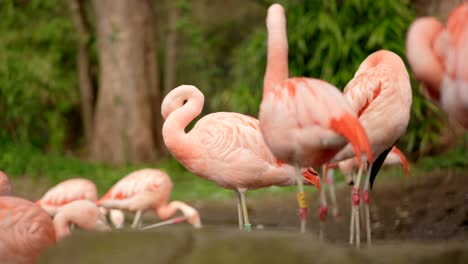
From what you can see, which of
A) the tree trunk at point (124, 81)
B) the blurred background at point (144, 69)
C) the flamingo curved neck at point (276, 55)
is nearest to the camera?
the flamingo curved neck at point (276, 55)

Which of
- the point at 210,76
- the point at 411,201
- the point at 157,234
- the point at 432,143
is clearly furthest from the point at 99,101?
the point at 157,234

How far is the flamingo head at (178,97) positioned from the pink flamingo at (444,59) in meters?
1.11

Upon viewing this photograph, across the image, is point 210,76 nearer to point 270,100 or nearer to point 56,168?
point 56,168

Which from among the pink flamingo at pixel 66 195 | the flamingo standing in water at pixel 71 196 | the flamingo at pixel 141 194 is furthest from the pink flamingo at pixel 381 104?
the pink flamingo at pixel 66 195

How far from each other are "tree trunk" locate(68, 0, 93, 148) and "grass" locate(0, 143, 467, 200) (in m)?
0.89

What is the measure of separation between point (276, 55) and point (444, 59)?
57 centimetres

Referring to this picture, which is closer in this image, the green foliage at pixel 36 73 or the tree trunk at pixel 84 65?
the green foliage at pixel 36 73

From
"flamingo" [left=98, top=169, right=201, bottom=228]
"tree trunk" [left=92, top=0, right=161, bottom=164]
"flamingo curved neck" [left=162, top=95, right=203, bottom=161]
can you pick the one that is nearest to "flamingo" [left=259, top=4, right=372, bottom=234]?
"flamingo curved neck" [left=162, top=95, right=203, bottom=161]

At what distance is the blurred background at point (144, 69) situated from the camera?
6.50 m

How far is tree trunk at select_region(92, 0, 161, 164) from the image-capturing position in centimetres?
814

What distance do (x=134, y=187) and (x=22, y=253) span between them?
6.85 feet

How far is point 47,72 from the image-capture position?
856 cm

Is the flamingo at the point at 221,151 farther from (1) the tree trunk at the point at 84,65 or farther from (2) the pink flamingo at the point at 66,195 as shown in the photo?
A: (1) the tree trunk at the point at 84,65

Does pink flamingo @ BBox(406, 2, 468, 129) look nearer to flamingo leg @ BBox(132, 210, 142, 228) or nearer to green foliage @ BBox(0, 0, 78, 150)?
flamingo leg @ BBox(132, 210, 142, 228)
